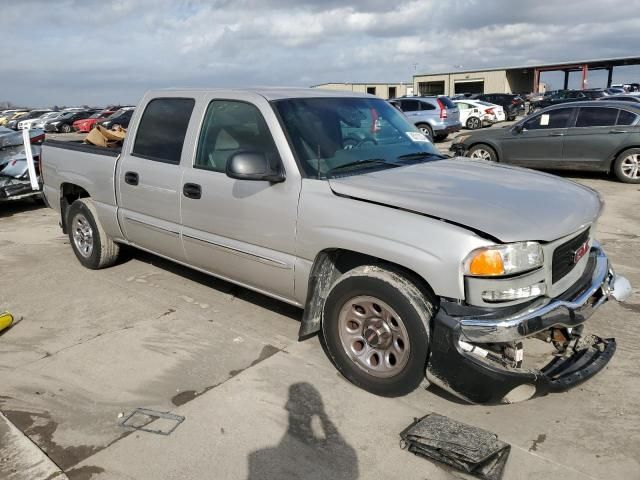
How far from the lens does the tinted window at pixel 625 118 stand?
1066 cm

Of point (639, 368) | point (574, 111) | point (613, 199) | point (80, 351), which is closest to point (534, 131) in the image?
point (574, 111)

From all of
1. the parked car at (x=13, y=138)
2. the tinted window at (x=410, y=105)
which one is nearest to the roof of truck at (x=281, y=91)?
the parked car at (x=13, y=138)

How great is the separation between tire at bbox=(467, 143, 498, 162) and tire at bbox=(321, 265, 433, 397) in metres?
9.85

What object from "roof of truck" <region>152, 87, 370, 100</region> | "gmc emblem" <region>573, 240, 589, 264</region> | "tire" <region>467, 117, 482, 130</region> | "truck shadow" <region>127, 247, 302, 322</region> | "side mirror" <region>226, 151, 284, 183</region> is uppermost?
"roof of truck" <region>152, 87, 370, 100</region>

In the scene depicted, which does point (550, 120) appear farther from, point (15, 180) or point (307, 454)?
point (307, 454)

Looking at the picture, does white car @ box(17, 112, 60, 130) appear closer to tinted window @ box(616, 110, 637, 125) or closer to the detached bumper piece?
tinted window @ box(616, 110, 637, 125)

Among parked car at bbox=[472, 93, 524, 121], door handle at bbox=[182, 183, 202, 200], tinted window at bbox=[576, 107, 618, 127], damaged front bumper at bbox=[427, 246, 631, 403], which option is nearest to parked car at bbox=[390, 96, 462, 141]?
tinted window at bbox=[576, 107, 618, 127]

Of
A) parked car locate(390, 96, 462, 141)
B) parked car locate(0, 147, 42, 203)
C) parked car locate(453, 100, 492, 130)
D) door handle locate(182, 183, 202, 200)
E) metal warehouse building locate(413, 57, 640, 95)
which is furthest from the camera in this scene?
metal warehouse building locate(413, 57, 640, 95)

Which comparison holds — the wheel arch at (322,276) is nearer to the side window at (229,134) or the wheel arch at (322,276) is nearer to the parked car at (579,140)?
the side window at (229,134)

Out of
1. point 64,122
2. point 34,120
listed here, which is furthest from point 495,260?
point 34,120

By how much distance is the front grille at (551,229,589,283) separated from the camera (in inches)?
119

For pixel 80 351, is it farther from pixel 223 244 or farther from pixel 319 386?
pixel 319 386

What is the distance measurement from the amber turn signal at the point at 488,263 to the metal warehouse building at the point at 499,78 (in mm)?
61772

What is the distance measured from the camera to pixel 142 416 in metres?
3.18
